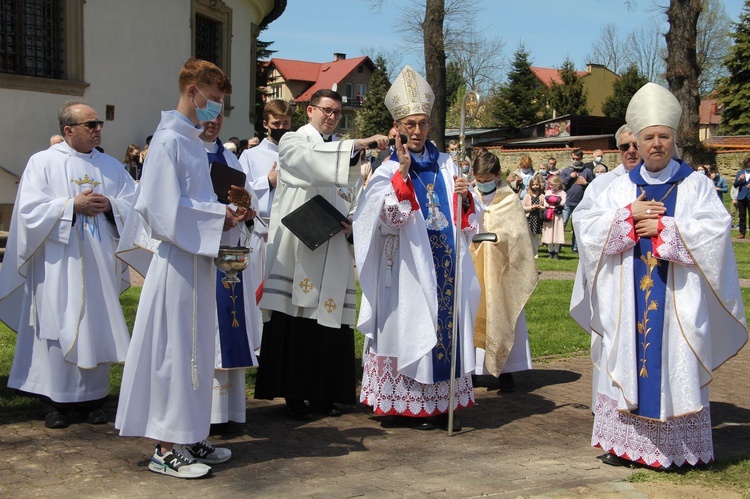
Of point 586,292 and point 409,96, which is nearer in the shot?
point 586,292

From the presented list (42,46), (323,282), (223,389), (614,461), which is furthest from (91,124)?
(42,46)

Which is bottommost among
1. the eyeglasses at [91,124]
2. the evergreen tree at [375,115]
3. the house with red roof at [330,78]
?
the eyeglasses at [91,124]

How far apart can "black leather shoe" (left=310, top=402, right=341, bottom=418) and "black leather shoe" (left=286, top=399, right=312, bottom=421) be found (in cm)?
9

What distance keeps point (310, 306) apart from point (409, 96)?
1.66 metres

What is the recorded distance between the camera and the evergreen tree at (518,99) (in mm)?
57062

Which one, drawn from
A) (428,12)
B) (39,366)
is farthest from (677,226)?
(428,12)

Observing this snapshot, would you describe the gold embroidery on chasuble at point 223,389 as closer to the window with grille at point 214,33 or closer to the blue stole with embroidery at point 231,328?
the blue stole with embroidery at point 231,328

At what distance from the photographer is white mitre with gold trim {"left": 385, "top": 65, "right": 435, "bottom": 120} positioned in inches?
251

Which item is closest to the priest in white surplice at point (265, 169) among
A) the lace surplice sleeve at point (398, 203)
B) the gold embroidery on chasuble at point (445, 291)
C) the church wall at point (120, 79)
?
the lace surplice sleeve at point (398, 203)

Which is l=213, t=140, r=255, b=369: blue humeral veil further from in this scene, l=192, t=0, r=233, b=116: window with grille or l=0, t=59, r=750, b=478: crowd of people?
l=192, t=0, r=233, b=116: window with grille

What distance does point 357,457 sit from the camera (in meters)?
5.48

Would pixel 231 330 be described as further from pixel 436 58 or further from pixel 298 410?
pixel 436 58

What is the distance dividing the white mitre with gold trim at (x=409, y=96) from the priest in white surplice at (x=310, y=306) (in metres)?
0.41

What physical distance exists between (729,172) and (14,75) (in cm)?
2850
